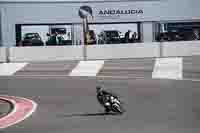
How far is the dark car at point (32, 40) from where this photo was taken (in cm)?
4244

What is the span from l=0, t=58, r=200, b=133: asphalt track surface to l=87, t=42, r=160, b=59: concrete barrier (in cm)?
441

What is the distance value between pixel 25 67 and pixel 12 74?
1713mm

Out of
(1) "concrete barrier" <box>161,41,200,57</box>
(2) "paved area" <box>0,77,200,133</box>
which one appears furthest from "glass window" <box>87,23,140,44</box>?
(2) "paved area" <box>0,77,200,133</box>

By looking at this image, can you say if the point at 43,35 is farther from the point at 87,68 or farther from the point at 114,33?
the point at 87,68

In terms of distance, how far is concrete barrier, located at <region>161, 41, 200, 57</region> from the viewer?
32156 mm

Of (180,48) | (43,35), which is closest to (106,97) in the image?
(180,48)

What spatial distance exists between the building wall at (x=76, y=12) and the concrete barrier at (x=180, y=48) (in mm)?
15814

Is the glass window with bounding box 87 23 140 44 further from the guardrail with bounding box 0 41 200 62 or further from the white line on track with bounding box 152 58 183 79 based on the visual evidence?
the white line on track with bounding box 152 58 183 79

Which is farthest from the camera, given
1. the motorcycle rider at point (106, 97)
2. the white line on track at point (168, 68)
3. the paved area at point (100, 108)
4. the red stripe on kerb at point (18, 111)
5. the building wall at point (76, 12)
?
the building wall at point (76, 12)

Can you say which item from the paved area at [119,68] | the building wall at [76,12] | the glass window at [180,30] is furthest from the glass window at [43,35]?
the paved area at [119,68]

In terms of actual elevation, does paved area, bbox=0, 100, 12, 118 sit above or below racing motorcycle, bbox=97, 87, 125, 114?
below

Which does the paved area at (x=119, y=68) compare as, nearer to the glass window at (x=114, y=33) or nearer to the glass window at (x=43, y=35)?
the glass window at (x=43, y=35)

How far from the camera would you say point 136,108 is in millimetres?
16719

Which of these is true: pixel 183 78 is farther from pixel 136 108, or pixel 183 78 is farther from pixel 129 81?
pixel 136 108
